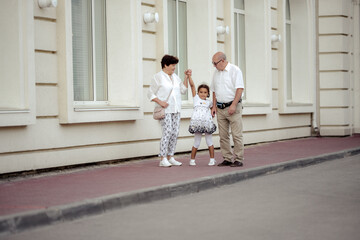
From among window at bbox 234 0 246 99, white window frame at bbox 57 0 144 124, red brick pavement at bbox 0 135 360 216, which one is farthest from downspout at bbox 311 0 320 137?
white window frame at bbox 57 0 144 124

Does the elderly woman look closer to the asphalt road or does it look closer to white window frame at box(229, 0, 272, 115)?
the asphalt road

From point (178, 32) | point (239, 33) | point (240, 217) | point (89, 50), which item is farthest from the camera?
point (239, 33)

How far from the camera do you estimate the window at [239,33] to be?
54.4ft

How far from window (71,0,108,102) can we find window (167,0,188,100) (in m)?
2.31

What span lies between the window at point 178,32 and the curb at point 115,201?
396cm

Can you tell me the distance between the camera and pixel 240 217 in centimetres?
682

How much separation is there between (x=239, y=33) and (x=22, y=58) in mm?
8159

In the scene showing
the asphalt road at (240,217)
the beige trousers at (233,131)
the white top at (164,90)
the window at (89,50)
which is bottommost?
the asphalt road at (240,217)

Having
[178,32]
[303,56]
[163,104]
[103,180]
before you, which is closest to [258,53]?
[303,56]

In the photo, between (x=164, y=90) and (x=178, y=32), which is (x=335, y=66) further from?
(x=164, y=90)

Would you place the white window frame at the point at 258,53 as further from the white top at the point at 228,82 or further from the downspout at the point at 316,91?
the white top at the point at 228,82

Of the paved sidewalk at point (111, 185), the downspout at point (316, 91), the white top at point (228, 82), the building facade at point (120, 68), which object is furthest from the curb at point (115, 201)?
the downspout at point (316, 91)

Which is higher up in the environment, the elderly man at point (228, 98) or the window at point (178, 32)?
the window at point (178, 32)

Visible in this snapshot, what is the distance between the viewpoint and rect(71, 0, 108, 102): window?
11141mm
